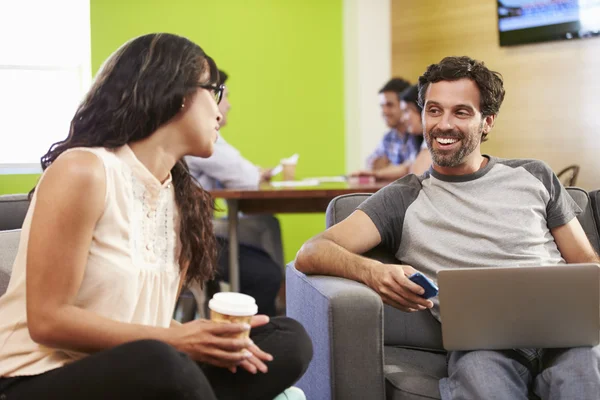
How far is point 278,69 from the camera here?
5.51 m

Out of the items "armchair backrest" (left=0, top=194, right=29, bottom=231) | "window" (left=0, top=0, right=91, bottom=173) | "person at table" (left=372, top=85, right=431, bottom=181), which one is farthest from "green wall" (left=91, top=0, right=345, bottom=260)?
"armchair backrest" (left=0, top=194, right=29, bottom=231)

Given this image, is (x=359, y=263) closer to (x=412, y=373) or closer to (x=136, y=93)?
(x=412, y=373)

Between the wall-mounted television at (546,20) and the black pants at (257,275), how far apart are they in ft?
6.96

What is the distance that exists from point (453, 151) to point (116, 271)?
1.04 m

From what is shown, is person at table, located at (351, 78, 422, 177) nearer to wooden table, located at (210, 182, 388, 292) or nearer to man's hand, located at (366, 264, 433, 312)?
wooden table, located at (210, 182, 388, 292)

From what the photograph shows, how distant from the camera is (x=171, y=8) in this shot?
203 inches

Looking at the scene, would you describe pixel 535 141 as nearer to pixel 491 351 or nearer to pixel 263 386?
pixel 491 351

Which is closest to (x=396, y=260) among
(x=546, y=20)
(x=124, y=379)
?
(x=124, y=379)

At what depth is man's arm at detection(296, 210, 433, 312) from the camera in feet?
5.76

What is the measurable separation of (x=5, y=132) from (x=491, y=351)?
3344 mm

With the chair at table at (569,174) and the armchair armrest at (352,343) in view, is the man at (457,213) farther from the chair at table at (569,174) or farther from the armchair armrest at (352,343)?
the chair at table at (569,174)

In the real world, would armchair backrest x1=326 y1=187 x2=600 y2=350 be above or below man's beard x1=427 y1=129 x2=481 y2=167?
below

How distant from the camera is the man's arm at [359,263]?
1.76m

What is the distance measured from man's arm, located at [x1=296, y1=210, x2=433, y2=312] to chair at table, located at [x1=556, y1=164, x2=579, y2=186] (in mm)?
2306
